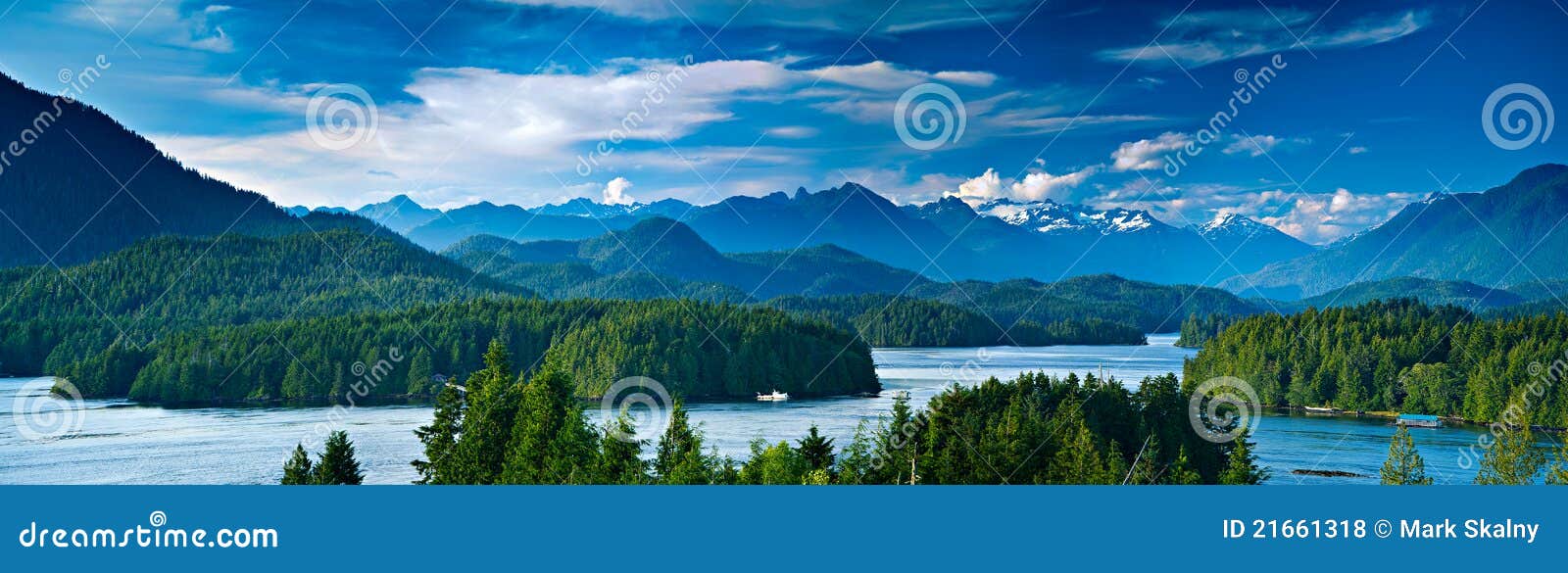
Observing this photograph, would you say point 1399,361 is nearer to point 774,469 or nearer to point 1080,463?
point 1080,463

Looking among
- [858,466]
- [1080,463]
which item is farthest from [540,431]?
[1080,463]

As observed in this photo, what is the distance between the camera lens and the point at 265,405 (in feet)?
234

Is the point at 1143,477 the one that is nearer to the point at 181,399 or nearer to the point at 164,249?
the point at 181,399

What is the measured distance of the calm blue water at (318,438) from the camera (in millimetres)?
40312

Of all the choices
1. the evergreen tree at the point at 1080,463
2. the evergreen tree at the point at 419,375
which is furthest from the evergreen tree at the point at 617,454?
the evergreen tree at the point at 419,375

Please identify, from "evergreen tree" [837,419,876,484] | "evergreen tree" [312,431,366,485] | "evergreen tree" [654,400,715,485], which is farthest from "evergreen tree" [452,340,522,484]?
"evergreen tree" [837,419,876,484]

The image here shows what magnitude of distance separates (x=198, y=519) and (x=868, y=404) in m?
61.9

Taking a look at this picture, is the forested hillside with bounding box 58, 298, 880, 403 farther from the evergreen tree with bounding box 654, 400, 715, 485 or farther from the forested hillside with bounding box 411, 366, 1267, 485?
the evergreen tree with bounding box 654, 400, 715, 485

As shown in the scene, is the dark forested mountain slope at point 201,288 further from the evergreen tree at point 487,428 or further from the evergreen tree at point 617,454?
the evergreen tree at point 617,454

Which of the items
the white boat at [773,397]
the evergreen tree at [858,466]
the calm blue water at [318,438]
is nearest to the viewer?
the evergreen tree at [858,466]

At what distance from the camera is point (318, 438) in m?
50.8

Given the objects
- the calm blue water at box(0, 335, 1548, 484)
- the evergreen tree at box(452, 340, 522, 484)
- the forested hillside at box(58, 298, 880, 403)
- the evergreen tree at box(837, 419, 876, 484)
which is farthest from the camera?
the forested hillside at box(58, 298, 880, 403)

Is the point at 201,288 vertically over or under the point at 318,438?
over

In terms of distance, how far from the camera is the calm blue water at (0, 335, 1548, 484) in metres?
40.3
